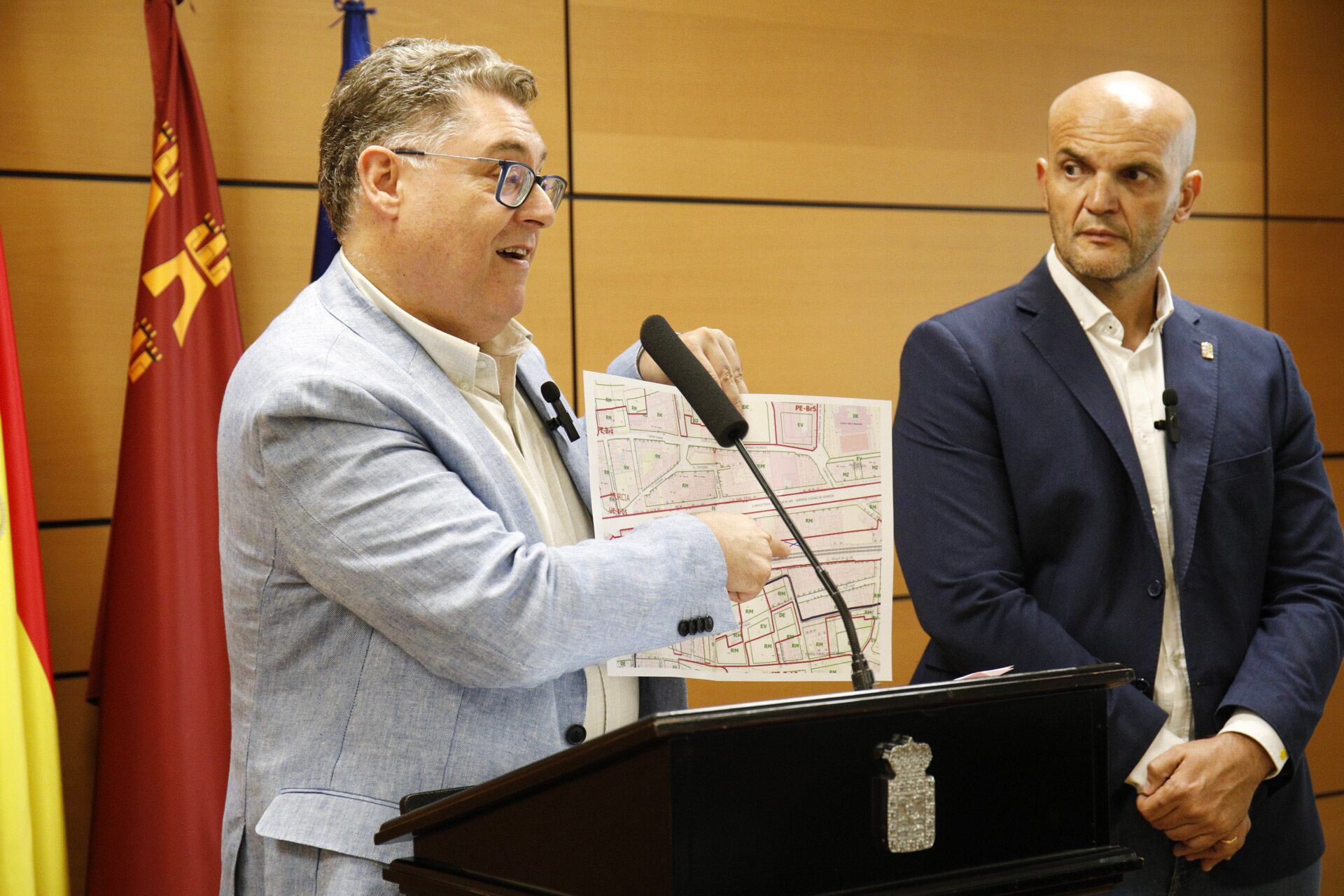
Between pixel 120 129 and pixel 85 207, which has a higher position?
pixel 120 129

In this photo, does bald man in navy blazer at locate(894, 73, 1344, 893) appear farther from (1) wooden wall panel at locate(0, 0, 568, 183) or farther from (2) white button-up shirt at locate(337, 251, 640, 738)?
(1) wooden wall panel at locate(0, 0, 568, 183)

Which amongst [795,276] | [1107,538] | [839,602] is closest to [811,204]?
[795,276]

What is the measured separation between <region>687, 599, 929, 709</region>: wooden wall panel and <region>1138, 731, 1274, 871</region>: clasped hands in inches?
48.1

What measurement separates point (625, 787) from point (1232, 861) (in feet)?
4.97

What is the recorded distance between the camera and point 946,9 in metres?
3.48

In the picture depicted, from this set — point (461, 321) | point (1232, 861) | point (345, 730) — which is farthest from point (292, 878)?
point (1232, 861)

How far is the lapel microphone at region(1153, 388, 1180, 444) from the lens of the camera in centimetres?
210

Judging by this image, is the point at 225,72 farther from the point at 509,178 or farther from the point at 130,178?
the point at 509,178

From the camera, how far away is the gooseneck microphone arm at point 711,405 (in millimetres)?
1347

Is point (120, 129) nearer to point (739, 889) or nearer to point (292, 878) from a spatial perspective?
point (292, 878)

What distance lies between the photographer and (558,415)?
5.49 ft

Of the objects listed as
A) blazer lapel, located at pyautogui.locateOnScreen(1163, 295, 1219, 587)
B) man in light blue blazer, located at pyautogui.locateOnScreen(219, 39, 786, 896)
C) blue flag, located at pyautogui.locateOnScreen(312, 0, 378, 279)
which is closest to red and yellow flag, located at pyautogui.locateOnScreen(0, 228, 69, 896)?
blue flag, located at pyautogui.locateOnScreen(312, 0, 378, 279)

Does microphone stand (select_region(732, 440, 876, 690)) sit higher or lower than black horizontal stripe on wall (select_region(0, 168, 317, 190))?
lower

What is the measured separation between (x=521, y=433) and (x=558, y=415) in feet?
0.25
